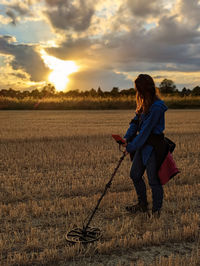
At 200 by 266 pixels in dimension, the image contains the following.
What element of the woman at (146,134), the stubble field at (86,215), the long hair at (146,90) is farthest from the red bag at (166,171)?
the long hair at (146,90)

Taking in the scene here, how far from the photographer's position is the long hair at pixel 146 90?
4.98 metres

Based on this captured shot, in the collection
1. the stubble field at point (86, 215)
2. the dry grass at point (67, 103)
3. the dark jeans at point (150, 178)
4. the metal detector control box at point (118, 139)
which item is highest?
the dry grass at point (67, 103)

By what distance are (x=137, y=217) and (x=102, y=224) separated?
58 centimetres

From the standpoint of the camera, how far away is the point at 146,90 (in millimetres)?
4992

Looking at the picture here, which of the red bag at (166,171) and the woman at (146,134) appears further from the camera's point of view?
the red bag at (166,171)

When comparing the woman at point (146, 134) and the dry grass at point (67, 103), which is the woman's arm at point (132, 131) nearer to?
the woman at point (146, 134)

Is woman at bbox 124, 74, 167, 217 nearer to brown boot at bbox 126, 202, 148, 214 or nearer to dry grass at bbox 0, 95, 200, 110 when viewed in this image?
brown boot at bbox 126, 202, 148, 214

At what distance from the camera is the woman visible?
16.0ft

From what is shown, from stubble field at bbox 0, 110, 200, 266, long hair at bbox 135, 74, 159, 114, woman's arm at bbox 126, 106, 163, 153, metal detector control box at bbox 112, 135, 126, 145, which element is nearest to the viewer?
stubble field at bbox 0, 110, 200, 266

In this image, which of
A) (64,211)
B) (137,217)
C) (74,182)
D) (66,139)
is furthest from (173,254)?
(66,139)

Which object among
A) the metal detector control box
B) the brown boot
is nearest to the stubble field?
the brown boot

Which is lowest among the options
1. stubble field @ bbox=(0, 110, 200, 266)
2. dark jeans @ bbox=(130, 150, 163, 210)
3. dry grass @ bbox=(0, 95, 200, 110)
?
stubble field @ bbox=(0, 110, 200, 266)

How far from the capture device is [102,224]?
5031 millimetres

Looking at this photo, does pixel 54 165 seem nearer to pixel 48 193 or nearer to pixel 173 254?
pixel 48 193
